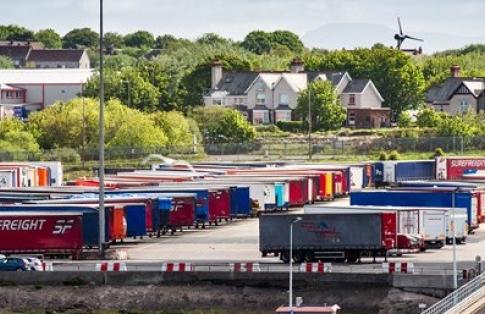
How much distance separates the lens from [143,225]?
3814 inches

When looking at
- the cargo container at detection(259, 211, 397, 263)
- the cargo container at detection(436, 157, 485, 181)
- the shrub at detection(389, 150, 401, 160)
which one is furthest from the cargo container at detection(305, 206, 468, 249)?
the shrub at detection(389, 150, 401, 160)

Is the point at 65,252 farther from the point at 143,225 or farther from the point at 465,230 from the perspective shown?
the point at 465,230

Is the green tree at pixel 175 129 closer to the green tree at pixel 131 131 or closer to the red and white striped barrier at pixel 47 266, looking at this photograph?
the green tree at pixel 131 131

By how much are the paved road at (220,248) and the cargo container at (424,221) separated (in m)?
0.76

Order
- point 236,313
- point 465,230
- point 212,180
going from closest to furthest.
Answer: point 236,313
point 465,230
point 212,180

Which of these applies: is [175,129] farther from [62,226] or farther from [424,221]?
[424,221]

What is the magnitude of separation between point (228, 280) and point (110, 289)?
17.2ft

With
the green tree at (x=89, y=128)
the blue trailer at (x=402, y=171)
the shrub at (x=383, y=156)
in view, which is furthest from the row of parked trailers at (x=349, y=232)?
the green tree at (x=89, y=128)

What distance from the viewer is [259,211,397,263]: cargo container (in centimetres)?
8406

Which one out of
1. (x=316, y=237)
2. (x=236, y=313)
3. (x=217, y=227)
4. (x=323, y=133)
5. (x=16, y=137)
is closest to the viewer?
(x=236, y=313)

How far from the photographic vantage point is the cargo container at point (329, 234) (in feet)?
276

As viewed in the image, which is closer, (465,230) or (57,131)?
(465,230)

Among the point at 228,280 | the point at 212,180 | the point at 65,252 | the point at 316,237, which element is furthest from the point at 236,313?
the point at 212,180

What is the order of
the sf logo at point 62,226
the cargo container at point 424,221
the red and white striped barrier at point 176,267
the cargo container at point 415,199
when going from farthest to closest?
the cargo container at point 415,199 < the sf logo at point 62,226 < the cargo container at point 424,221 < the red and white striped barrier at point 176,267
